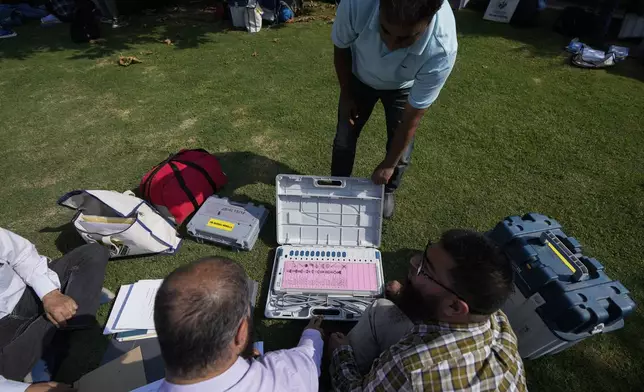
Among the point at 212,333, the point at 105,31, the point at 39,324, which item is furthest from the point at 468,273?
A: the point at 105,31

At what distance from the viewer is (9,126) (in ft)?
15.5

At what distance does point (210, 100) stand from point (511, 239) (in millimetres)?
4204

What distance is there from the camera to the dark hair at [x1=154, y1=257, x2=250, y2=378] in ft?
3.84

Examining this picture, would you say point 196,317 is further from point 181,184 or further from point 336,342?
point 181,184

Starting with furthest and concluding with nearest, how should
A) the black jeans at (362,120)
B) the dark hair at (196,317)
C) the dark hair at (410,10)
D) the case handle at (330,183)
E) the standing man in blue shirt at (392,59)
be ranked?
the case handle at (330,183) → the black jeans at (362,120) → the standing man in blue shirt at (392,59) → the dark hair at (410,10) → the dark hair at (196,317)

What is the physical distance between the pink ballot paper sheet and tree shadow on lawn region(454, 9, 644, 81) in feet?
17.3

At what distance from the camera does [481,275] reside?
1.41m

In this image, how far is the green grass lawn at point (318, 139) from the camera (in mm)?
3020

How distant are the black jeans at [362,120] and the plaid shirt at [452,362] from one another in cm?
173

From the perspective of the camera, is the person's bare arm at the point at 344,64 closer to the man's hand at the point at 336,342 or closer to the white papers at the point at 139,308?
the man's hand at the point at 336,342

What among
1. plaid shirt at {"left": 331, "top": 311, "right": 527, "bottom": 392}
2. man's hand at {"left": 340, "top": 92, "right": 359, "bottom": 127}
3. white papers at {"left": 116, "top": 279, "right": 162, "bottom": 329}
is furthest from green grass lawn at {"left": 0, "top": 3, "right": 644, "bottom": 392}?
plaid shirt at {"left": 331, "top": 311, "right": 527, "bottom": 392}

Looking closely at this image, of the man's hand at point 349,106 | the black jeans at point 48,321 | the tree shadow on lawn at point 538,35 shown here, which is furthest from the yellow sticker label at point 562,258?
the tree shadow on lawn at point 538,35

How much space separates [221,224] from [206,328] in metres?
2.01

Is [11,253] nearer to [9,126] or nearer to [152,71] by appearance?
[9,126]
